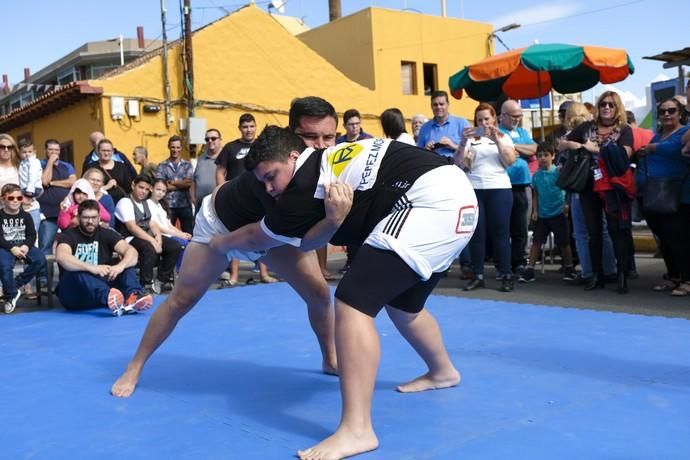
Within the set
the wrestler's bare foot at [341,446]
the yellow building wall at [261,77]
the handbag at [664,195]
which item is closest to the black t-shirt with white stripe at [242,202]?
the wrestler's bare foot at [341,446]

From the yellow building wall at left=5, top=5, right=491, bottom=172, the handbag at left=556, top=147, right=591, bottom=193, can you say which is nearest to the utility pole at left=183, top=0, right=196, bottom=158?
the yellow building wall at left=5, top=5, right=491, bottom=172

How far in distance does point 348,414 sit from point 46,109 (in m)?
17.4

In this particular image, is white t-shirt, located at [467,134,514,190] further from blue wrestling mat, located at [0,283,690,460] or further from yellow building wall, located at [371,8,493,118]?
yellow building wall, located at [371,8,493,118]

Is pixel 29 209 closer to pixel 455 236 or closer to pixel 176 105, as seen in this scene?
pixel 455 236

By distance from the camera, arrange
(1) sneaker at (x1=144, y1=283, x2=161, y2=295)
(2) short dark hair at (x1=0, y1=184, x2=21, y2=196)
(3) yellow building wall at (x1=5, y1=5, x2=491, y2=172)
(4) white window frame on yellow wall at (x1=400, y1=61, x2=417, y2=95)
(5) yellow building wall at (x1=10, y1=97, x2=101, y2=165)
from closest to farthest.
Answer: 1. (2) short dark hair at (x1=0, y1=184, x2=21, y2=196)
2. (1) sneaker at (x1=144, y1=283, x2=161, y2=295)
3. (5) yellow building wall at (x1=10, y1=97, x2=101, y2=165)
4. (3) yellow building wall at (x1=5, y1=5, x2=491, y2=172)
5. (4) white window frame on yellow wall at (x1=400, y1=61, x2=417, y2=95)

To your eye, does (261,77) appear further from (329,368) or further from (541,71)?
(329,368)

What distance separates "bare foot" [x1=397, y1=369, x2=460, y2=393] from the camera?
3.37 m

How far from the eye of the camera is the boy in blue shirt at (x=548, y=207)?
24.7 ft

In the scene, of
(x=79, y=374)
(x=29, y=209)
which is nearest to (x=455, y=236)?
(x=79, y=374)

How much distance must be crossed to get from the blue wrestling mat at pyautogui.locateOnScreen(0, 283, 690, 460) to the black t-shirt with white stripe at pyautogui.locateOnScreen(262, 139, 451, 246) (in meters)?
0.85

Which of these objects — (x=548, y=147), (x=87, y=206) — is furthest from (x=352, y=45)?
(x=87, y=206)

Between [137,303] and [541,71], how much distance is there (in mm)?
5367

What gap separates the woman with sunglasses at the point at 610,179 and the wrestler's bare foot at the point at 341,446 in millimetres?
4159

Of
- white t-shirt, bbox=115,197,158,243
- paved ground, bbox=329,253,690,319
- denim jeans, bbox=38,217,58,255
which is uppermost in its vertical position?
white t-shirt, bbox=115,197,158,243
